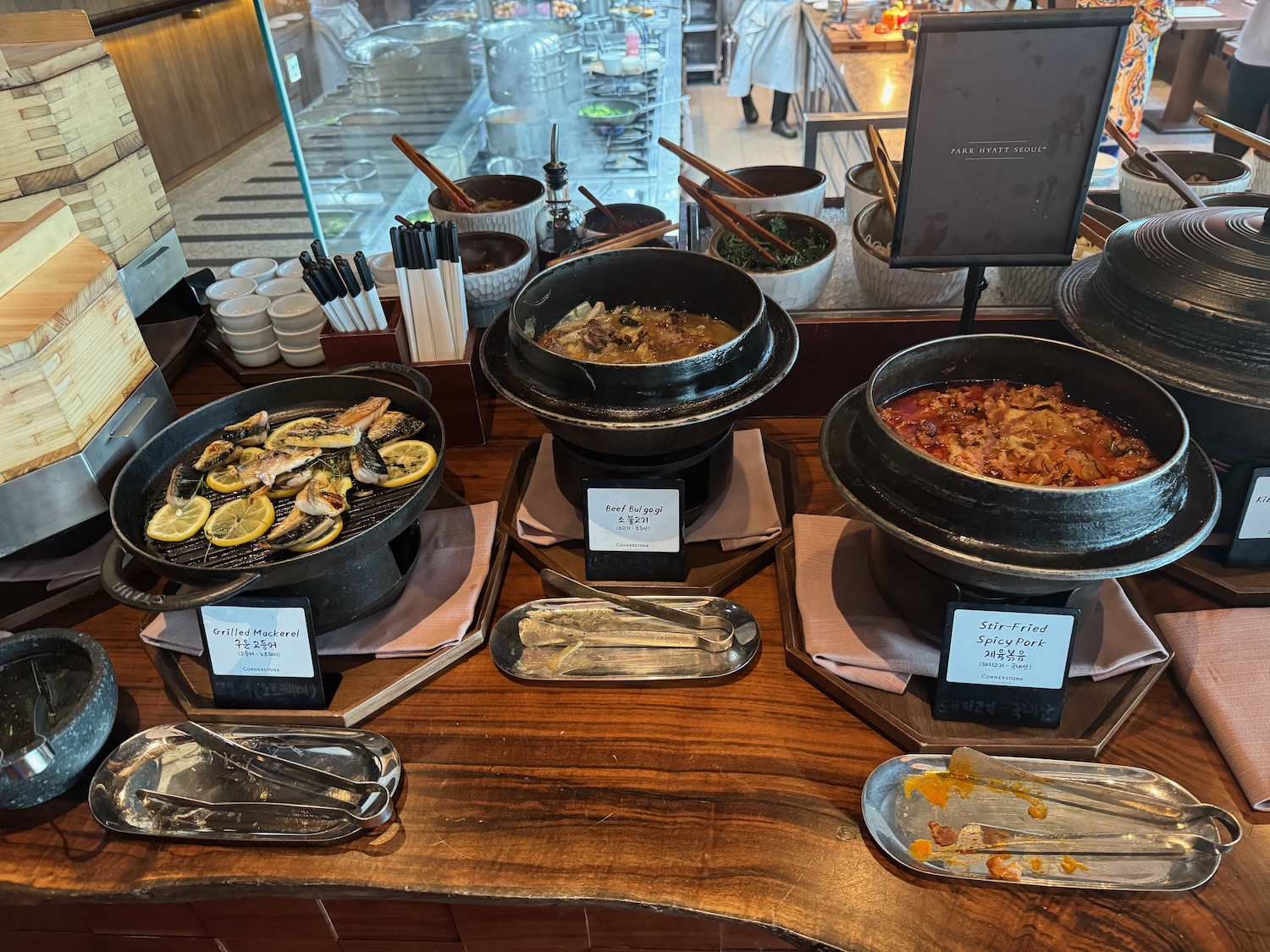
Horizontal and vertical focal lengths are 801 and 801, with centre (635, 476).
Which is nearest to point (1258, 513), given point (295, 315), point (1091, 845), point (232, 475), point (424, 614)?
point (1091, 845)

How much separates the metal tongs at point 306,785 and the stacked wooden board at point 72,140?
1255mm

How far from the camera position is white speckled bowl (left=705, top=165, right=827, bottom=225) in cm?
219

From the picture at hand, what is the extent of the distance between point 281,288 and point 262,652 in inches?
50.0

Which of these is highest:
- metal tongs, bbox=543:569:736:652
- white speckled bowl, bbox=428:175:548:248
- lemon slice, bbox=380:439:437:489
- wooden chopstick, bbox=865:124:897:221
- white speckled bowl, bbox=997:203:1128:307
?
wooden chopstick, bbox=865:124:897:221

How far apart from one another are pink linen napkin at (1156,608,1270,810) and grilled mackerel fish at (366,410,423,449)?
1.56 m

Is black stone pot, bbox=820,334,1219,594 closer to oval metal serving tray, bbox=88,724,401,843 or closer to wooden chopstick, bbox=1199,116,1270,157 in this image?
wooden chopstick, bbox=1199,116,1270,157

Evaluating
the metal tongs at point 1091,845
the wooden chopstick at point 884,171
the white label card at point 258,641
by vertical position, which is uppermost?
the wooden chopstick at point 884,171

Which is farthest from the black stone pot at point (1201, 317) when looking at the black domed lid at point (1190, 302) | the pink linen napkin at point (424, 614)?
the pink linen napkin at point (424, 614)

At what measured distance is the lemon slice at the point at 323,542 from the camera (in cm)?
143

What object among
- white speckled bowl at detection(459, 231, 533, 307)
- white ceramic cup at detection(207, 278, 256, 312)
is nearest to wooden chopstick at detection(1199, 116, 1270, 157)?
white speckled bowl at detection(459, 231, 533, 307)

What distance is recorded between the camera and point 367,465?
62.5 inches

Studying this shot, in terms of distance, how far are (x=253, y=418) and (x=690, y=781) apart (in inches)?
46.8

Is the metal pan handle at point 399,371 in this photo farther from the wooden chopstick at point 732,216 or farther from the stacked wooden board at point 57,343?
the wooden chopstick at point 732,216

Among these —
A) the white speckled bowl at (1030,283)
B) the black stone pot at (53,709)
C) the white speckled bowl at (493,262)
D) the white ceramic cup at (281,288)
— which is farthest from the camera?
the white ceramic cup at (281,288)
